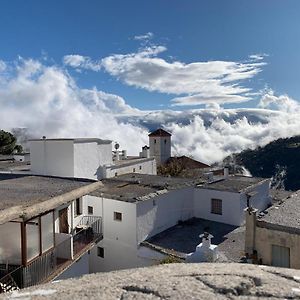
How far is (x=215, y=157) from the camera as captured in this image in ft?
376

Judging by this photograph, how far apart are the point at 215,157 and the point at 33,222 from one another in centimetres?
10629

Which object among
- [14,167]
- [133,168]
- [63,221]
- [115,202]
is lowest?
[63,221]

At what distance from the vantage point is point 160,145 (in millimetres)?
56688

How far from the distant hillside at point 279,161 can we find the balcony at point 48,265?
174ft

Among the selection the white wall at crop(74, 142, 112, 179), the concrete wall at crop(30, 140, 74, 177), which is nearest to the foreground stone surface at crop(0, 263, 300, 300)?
the concrete wall at crop(30, 140, 74, 177)

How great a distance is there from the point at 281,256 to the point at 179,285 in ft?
42.3

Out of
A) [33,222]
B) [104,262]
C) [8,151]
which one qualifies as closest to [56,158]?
[104,262]

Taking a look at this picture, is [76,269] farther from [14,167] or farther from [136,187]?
[14,167]

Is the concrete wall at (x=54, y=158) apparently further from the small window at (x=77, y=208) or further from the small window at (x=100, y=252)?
the small window at (x=100, y=252)

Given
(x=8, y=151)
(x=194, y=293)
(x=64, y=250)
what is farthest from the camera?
(x=8, y=151)

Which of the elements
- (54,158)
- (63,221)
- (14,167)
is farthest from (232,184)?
(14,167)

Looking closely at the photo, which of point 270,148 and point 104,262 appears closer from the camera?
point 104,262

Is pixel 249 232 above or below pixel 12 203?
below

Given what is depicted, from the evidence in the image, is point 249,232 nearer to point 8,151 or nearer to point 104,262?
point 104,262
